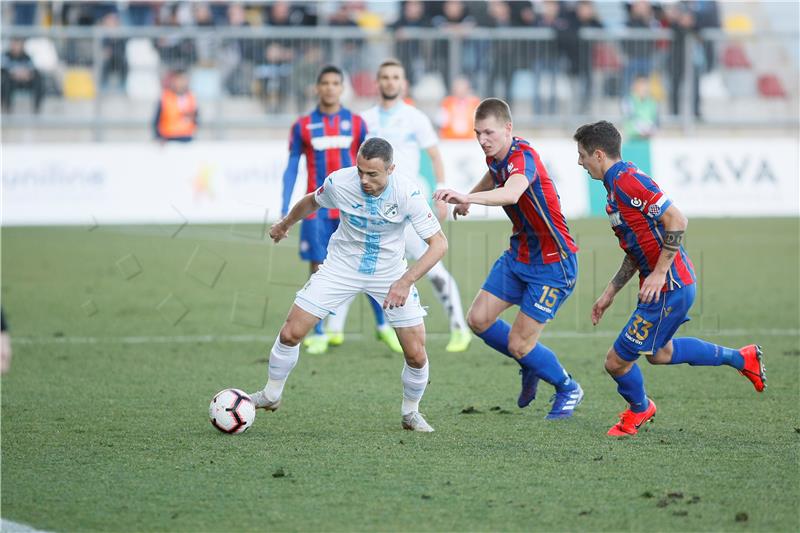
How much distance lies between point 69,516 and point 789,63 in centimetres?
1858

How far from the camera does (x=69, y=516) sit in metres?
5.01

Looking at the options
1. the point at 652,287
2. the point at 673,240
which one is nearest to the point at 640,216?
the point at 673,240

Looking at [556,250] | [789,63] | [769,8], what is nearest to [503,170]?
[556,250]

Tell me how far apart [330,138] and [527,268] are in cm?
300

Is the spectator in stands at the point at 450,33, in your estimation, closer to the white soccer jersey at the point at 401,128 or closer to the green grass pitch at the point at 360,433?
the green grass pitch at the point at 360,433

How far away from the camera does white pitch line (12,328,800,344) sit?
1003 cm

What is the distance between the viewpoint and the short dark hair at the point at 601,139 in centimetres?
634

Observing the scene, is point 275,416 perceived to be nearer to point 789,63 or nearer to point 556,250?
point 556,250

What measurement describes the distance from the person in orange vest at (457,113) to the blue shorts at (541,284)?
1269 cm

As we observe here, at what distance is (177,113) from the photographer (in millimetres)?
18672

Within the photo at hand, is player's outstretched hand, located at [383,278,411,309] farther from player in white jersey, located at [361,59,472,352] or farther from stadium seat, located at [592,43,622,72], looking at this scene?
stadium seat, located at [592,43,622,72]

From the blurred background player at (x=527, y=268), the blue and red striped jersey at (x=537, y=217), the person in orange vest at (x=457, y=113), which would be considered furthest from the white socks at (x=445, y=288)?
the person in orange vest at (x=457, y=113)

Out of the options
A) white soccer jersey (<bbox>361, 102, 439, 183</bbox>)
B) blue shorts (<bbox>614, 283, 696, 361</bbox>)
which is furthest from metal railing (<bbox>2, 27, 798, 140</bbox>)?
blue shorts (<bbox>614, 283, 696, 361</bbox>)

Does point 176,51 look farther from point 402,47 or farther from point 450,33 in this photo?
point 450,33
